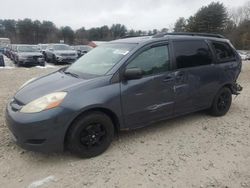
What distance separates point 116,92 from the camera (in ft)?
11.8

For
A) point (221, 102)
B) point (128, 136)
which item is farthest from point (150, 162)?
point (221, 102)

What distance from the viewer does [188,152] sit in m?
3.73

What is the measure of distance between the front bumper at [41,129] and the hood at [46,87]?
1.01 ft

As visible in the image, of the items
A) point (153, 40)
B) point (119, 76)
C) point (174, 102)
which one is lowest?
point (174, 102)

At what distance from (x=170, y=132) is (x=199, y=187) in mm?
1572

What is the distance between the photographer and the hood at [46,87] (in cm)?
339

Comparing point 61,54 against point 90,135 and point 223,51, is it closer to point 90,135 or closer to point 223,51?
point 223,51

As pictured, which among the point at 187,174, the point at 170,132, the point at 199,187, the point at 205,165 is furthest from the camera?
the point at 170,132

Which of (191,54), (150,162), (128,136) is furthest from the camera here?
(191,54)

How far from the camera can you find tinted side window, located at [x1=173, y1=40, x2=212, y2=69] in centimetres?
434

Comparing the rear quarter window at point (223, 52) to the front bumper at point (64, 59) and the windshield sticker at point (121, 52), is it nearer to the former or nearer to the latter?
the windshield sticker at point (121, 52)

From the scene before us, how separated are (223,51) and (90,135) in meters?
3.37

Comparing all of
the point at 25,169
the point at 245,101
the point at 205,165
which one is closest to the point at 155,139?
the point at 205,165

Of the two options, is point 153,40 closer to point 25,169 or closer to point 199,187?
point 199,187
